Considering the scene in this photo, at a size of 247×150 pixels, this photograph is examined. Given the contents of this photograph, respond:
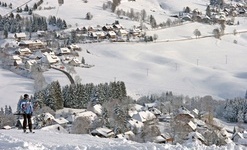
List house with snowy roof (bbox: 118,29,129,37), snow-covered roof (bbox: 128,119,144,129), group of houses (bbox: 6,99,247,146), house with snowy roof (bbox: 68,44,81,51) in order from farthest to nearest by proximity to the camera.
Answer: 1. house with snowy roof (bbox: 118,29,129,37)
2. house with snowy roof (bbox: 68,44,81,51)
3. snow-covered roof (bbox: 128,119,144,129)
4. group of houses (bbox: 6,99,247,146)

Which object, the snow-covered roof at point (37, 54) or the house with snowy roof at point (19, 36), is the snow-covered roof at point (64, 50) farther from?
the house with snowy roof at point (19, 36)

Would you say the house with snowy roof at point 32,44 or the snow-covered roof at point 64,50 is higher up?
the house with snowy roof at point 32,44

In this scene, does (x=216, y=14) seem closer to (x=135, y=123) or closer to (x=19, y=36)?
(x=19, y=36)

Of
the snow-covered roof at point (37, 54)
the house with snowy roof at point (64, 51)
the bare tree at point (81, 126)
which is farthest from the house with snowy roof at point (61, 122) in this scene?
the house with snowy roof at point (64, 51)

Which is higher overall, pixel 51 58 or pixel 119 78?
pixel 51 58

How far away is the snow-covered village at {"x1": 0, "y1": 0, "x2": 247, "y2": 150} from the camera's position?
12.3 m

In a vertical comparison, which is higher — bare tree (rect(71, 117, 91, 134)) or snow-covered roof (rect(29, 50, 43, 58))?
snow-covered roof (rect(29, 50, 43, 58))

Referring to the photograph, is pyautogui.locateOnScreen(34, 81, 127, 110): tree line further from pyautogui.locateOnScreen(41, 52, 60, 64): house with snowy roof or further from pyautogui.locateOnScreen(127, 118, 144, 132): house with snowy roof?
pyautogui.locateOnScreen(41, 52, 60, 64): house with snowy roof

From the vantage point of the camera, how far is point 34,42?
35.2 metres

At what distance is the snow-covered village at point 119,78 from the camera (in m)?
12.3

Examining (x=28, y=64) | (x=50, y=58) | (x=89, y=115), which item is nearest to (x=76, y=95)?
(x=89, y=115)

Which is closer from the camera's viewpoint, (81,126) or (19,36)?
(81,126)

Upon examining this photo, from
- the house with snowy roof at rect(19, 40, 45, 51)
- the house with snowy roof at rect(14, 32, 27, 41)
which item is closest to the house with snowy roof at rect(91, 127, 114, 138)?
the house with snowy roof at rect(19, 40, 45, 51)

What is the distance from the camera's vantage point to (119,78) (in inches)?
1018
